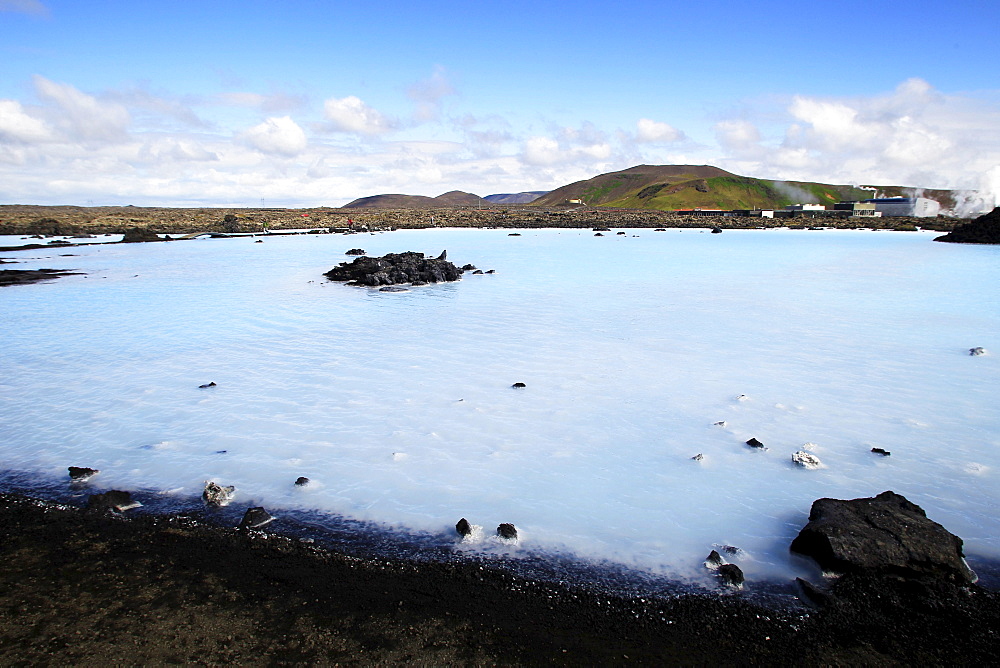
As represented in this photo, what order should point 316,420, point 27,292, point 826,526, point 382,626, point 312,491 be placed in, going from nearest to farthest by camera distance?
point 382,626, point 826,526, point 312,491, point 316,420, point 27,292

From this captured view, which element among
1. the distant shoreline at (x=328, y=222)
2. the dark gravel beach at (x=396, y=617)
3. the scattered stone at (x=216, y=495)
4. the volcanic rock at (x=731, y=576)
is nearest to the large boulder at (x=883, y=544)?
the dark gravel beach at (x=396, y=617)

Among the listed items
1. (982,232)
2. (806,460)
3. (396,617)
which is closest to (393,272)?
(806,460)

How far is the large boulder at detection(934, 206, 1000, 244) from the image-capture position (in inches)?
1796

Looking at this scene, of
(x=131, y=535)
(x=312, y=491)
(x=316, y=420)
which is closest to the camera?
(x=131, y=535)

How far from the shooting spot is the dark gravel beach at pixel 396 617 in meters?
3.83

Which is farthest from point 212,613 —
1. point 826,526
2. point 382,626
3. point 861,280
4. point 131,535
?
point 861,280

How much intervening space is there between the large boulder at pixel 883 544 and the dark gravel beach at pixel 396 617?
13 centimetres

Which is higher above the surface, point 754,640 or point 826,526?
point 826,526

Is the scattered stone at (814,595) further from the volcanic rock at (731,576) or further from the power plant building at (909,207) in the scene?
the power plant building at (909,207)

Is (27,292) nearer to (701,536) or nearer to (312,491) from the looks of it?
(312,491)

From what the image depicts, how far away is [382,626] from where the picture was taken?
4070 mm

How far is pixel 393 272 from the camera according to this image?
872 inches

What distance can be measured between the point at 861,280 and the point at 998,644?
22.8 m

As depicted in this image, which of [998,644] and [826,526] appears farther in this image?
[826,526]
